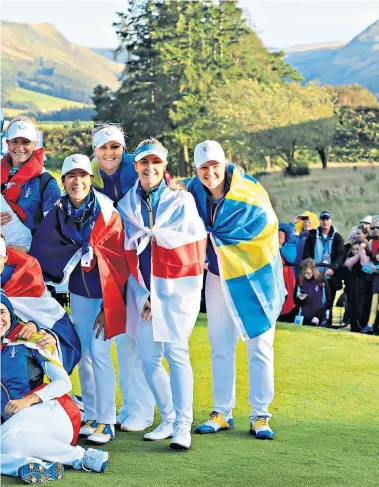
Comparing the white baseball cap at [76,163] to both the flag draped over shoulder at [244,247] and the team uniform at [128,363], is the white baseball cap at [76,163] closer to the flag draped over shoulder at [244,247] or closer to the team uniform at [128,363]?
the team uniform at [128,363]

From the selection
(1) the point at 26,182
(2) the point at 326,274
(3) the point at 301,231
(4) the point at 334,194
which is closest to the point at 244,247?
(1) the point at 26,182

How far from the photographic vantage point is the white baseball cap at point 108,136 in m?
7.86

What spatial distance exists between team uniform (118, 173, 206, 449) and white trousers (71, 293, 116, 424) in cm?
26

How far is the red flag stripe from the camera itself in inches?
289

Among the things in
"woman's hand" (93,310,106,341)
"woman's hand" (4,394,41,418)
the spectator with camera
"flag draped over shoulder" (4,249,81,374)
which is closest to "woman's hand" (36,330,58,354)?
"flag draped over shoulder" (4,249,81,374)

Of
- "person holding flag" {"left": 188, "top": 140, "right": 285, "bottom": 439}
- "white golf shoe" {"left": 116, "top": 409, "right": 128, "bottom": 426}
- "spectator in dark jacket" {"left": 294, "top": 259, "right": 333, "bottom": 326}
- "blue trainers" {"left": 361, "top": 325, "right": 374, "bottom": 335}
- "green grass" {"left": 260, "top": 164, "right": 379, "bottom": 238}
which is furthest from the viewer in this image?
"green grass" {"left": 260, "top": 164, "right": 379, "bottom": 238}

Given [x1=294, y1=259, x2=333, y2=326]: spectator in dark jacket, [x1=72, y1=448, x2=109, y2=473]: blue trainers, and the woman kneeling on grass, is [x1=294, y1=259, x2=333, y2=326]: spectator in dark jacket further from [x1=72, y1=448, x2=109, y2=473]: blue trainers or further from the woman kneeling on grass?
[x1=72, y1=448, x2=109, y2=473]: blue trainers

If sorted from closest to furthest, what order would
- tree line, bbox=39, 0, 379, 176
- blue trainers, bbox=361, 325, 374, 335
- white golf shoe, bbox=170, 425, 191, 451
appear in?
white golf shoe, bbox=170, 425, 191, 451, blue trainers, bbox=361, 325, 374, 335, tree line, bbox=39, 0, 379, 176

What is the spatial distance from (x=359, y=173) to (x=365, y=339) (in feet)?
143

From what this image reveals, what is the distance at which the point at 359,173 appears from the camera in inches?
2178

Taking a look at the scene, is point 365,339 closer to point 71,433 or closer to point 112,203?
point 112,203

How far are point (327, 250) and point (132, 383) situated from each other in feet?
25.6

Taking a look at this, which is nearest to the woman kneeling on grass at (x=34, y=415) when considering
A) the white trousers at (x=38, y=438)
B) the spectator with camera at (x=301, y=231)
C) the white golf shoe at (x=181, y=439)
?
the white trousers at (x=38, y=438)

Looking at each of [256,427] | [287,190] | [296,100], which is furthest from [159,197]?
[296,100]
